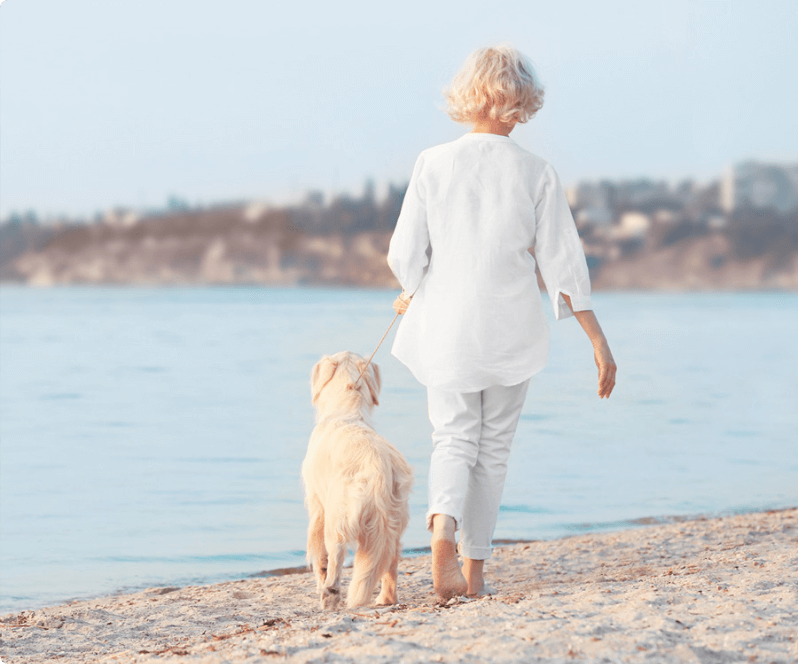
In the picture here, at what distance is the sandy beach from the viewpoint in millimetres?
2289

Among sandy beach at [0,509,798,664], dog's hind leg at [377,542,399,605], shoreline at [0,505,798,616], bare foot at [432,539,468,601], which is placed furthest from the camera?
shoreline at [0,505,798,616]

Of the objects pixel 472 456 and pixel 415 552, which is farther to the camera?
pixel 415 552

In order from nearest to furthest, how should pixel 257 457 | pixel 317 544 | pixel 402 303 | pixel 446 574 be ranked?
pixel 446 574 → pixel 402 303 → pixel 317 544 → pixel 257 457

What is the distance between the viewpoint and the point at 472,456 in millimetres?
3193

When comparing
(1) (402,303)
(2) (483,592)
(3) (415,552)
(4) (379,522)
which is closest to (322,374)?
(1) (402,303)

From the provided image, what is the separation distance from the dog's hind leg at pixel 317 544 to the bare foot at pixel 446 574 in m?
0.65

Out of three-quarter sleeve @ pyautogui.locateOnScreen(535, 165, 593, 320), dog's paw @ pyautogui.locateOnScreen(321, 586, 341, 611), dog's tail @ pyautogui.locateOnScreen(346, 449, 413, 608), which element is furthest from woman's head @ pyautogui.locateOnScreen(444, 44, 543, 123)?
dog's paw @ pyautogui.locateOnScreen(321, 586, 341, 611)

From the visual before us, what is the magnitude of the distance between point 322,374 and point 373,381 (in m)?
0.22

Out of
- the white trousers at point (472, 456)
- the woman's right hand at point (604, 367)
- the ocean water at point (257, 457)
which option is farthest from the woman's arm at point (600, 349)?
the ocean water at point (257, 457)

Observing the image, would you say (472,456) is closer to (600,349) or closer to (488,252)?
(600,349)

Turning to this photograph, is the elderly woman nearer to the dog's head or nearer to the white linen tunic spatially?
the white linen tunic

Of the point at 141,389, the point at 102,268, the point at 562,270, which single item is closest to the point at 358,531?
→ the point at 562,270

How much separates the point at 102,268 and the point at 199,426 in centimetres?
5890

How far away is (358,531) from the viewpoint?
3271 mm
